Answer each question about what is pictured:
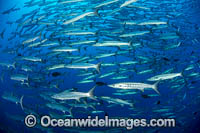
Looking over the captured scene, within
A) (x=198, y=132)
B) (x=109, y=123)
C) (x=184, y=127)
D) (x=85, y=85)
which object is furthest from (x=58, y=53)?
(x=85, y=85)

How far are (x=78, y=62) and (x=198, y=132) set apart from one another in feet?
21.9

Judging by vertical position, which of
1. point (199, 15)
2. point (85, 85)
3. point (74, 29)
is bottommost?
point (85, 85)

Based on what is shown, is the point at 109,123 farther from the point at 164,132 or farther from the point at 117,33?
the point at 164,132

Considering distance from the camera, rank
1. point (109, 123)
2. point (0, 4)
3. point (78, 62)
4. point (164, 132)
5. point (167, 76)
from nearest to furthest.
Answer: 1. point (167, 76)
2. point (78, 62)
3. point (109, 123)
4. point (0, 4)
5. point (164, 132)

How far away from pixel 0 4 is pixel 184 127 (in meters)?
12.1

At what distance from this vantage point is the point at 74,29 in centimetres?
572

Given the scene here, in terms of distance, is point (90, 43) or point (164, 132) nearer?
point (90, 43)

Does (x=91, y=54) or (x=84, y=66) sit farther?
(x=91, y=54)

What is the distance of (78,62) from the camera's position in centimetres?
605

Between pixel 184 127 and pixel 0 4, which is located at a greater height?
pixel 0 4

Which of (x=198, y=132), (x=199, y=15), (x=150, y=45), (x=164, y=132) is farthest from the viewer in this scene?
(x=199, y=15)

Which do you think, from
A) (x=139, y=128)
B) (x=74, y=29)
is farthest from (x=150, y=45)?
(x=139, y=128)

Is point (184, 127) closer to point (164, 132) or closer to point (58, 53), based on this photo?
point (164, 132)

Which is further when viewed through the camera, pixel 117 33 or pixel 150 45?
pixel 150 45
